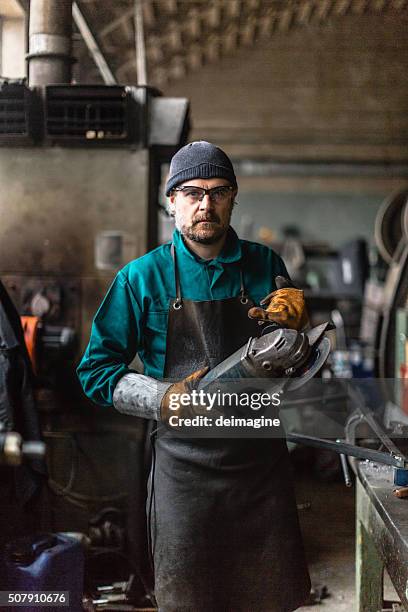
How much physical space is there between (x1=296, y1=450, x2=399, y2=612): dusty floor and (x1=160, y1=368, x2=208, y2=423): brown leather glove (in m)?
0.44

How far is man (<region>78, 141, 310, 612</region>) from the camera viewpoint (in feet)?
5.80

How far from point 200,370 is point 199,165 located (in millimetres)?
450

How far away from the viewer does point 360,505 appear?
229 cm

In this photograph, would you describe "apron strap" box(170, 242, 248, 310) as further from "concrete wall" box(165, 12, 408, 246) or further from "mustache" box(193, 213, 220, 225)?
"concrete wall" box(165, 12, 408, 246)

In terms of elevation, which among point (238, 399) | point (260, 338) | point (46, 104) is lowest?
point (238, 399)

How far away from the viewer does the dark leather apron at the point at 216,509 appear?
178cm

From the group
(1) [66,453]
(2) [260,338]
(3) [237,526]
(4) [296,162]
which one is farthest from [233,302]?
(4) [296,162]

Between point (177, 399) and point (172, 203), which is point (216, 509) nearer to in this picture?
point (177, 399)

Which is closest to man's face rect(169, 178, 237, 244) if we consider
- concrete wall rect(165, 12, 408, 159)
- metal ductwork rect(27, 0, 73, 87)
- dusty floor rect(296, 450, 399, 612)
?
dusty floor rect(296, 450, 399, 612)

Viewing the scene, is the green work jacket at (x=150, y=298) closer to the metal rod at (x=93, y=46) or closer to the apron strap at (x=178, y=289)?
the apron strap at (x=178, y=289)

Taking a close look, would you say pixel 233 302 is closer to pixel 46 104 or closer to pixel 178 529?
pixel 178 529

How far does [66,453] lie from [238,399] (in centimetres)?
98

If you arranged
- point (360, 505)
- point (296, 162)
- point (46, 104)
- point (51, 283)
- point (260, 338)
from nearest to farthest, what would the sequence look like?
point (260, 338)
point (360, 505)
point (46, 104)
point (51, 283)
point (296, 162)

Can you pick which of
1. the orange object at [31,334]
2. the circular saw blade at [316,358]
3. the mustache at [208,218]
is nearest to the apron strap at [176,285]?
the mustache at [208,218]
